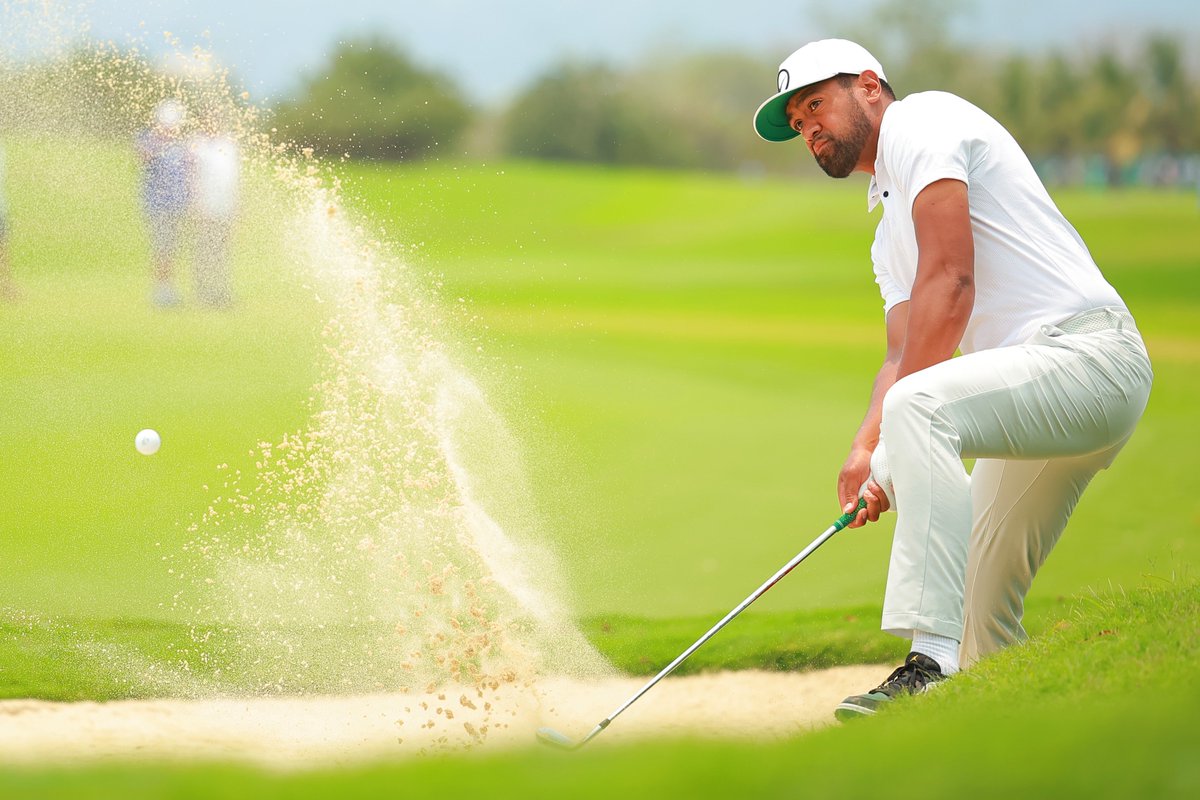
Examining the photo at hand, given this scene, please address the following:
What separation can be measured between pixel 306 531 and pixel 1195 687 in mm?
3912

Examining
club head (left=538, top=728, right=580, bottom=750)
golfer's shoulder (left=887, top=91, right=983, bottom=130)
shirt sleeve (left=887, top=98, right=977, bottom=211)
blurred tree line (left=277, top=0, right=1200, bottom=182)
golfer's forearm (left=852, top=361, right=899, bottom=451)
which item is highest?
blurred tree line (left=277, top=0, right=1200, bottom=182)

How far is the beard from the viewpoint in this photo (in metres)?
3.63

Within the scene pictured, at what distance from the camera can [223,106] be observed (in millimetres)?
6172

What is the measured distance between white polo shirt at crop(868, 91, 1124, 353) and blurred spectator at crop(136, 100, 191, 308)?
3.94 m

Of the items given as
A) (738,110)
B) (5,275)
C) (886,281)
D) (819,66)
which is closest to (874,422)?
(886,281)

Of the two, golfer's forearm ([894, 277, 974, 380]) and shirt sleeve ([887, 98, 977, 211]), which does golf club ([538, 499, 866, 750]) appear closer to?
golfer's forearm ([894, 277, 974, 380])

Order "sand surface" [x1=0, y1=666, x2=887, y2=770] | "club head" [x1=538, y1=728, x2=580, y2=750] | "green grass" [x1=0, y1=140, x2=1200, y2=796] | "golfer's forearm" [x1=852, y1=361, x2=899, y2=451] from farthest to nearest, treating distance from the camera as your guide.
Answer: "sand surface" [x1=0, y1=666, x2=887, y2=770], "club head" [x1=538, y1=728, x2=580, y2=750], "golfer's forearm" [x1=852, y1=361, x2=899, y2=451], "green grass" [x1=0, y1=140, x2=1200, y2=796]

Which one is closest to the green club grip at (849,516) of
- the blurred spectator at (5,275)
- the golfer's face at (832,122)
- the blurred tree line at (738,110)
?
the golfer's face at (832,122)

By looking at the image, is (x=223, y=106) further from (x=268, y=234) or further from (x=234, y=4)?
(x=234, y=4)

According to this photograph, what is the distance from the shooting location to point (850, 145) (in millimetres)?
3645

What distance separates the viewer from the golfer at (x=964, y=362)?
313 centimetres

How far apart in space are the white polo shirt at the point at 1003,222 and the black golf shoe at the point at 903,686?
0.87 m

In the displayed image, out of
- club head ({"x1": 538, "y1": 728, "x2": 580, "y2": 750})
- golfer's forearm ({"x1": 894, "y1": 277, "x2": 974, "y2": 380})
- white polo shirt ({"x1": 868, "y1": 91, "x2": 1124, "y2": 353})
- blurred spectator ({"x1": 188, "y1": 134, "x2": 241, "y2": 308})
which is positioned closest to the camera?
golfer's forearm ({"x1": 894, "y1": 277, "x2": 974, "y2": 380})

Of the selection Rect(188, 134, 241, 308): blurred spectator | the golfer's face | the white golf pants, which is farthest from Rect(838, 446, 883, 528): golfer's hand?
Rect(188, 134, 241, 308): blurred spectator
